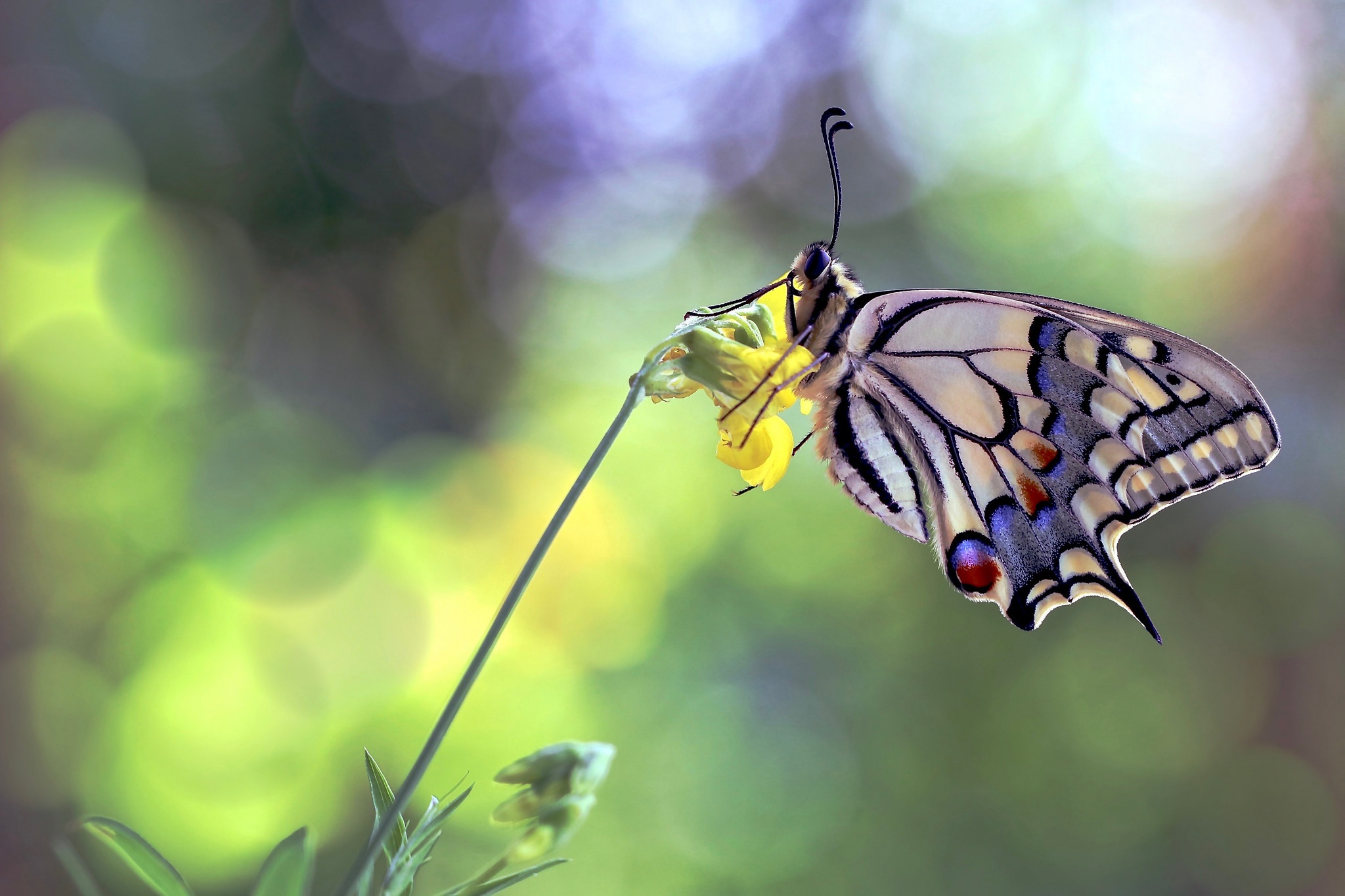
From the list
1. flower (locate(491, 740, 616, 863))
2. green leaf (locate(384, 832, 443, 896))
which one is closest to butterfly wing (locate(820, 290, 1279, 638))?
flower (locate(491, 740, 616, 863))

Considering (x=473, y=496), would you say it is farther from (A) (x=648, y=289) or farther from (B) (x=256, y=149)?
(B) (x=256, y=149)

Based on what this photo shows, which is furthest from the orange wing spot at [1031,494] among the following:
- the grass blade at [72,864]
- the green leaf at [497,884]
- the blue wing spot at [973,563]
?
the grass blade at [72,864]

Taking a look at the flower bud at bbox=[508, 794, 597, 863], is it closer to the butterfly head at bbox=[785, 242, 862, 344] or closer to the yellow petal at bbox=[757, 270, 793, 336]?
the butterfly head at bbox=[785, 242, 862, 344]

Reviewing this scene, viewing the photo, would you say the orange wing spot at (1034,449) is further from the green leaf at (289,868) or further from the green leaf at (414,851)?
the green leaf at (289,868)

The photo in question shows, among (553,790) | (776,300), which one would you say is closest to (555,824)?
(553,790)

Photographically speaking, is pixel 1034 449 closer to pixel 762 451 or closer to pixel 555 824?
pixel 762 451
